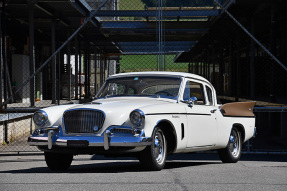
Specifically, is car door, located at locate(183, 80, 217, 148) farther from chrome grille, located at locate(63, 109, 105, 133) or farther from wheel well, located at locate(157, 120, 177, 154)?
chrome grille, located at locate(63, 109, 105, 133)

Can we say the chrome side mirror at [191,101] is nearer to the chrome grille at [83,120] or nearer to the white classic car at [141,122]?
the white classic car at [141,122]

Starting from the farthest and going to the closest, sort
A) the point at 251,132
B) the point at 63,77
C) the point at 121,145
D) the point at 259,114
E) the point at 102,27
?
1. the point at 63,77
2. the point at 102,27
3. the point at 259,114
4. the point at 251,132
5. the point at 121,145

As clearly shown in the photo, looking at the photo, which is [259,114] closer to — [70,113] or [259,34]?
[259,34]

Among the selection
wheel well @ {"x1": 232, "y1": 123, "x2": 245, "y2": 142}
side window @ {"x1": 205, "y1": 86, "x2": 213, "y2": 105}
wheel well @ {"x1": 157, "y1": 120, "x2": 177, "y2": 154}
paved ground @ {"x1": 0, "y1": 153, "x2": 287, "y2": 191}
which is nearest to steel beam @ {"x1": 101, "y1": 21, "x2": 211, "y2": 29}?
wheel well @ {"x1": 232, "y1": 123, "x2": 245, "y2": 142}

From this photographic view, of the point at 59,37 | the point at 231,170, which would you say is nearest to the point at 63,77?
the point at 59,37

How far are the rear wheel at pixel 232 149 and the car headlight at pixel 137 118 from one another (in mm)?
3076

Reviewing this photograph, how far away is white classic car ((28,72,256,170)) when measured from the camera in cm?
849

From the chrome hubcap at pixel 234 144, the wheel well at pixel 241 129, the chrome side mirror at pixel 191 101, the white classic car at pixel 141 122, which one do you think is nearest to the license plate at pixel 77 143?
the white classic car at pixel 141 122

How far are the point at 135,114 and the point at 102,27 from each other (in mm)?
20316

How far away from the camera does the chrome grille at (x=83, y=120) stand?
28.1 ft

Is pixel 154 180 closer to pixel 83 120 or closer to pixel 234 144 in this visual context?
pixel 83 120

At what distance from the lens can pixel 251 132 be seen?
39.4ft

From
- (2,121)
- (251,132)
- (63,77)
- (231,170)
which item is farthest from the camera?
(63,77)

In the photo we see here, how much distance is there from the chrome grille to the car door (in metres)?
1.68
